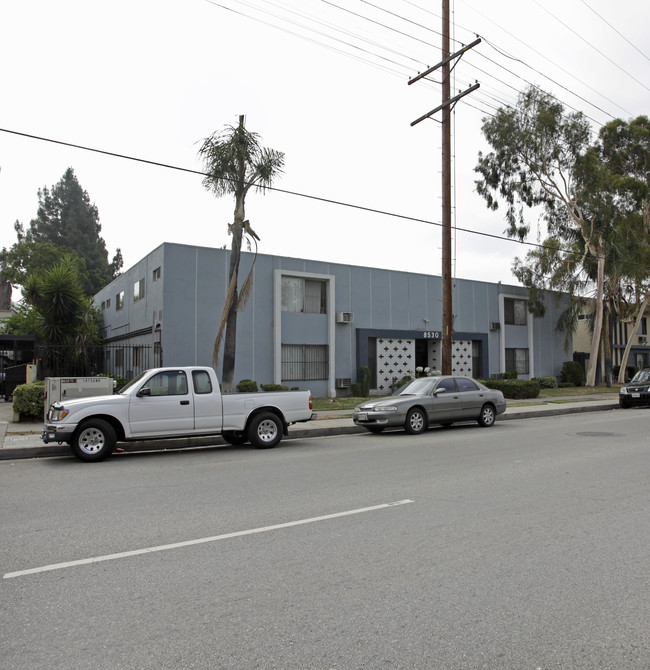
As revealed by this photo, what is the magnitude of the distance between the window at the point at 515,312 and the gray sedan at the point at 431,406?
18.5 metres

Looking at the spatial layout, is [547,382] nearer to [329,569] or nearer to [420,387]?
[420,387]

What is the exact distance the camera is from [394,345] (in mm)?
28203

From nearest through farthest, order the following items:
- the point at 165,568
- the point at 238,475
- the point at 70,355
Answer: the point at 165,568
the point at 238,475
the point at 70,355

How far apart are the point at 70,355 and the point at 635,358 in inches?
1689

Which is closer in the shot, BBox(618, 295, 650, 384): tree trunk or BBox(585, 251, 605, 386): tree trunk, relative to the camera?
BBox(585, 251, 605, 386): tree trunk

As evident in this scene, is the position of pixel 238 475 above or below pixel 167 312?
below

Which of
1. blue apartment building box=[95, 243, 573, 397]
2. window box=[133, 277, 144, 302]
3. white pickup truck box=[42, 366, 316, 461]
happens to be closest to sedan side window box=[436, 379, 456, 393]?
white pickup truck box=[42, 366, 316, 461]

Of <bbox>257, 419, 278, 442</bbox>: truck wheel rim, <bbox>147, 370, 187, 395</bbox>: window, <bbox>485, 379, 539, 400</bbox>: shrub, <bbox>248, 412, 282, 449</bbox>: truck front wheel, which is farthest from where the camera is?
<bbox>485, 379, 539, 400</bbox>: shrub

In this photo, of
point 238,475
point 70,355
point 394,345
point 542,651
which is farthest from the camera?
point 394,345

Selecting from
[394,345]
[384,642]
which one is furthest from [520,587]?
[394,345]

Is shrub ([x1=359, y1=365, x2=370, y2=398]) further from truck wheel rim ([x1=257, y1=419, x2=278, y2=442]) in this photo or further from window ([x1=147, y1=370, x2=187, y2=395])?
window ([x1=147, y1=370, x2=187, y2=395])

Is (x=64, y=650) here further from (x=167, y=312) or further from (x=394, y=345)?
(x=394, y=345)

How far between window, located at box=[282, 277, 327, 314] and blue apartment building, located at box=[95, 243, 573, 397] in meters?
0.05

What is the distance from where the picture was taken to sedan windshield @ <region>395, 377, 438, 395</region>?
49.5 feet
